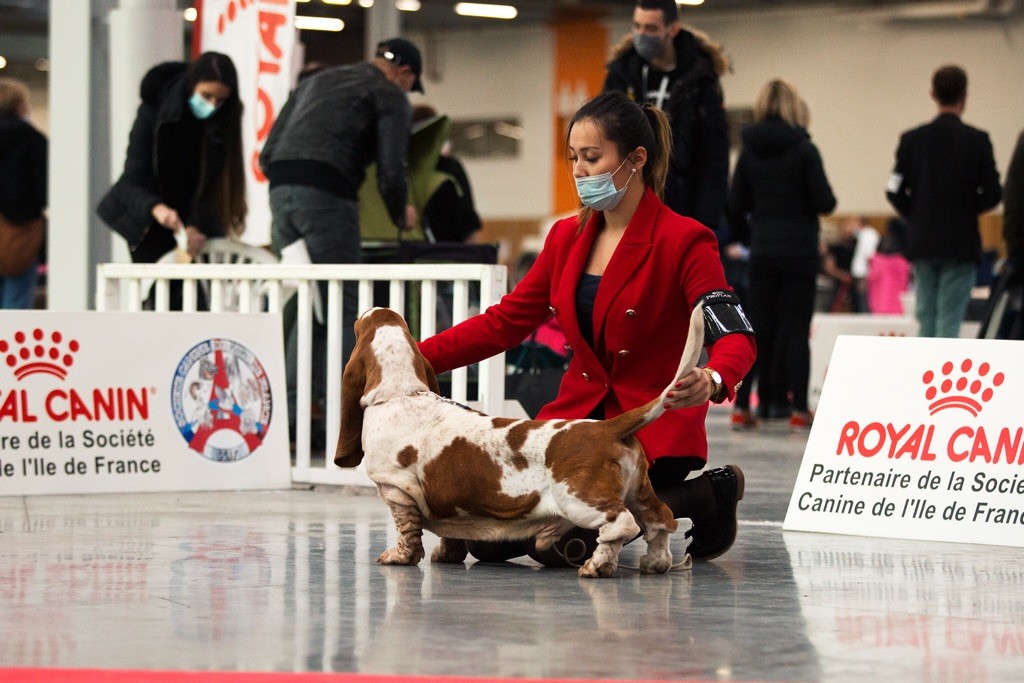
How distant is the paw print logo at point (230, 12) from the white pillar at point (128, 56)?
0.37 m

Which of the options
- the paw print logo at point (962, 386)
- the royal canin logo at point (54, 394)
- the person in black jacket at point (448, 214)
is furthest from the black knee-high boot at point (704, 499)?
the person in black jacket at point (448, 214)

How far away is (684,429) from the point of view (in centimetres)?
380

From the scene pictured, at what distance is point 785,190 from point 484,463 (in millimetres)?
5233

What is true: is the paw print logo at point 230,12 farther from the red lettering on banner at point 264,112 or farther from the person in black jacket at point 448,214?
the person in black jacket at point 448,214

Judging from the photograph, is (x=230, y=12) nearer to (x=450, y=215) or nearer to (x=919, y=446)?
(x=450, y=215)

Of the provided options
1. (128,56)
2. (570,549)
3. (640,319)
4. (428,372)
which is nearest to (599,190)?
(640,319)

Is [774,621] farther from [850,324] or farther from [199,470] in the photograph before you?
[850,324]

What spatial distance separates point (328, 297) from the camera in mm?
5902

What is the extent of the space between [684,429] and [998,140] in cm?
2135

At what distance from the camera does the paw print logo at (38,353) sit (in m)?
5.21

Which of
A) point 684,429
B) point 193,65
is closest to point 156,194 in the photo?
point 193,65

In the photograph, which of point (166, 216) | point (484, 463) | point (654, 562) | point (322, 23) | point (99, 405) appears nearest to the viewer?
point (484, 463)

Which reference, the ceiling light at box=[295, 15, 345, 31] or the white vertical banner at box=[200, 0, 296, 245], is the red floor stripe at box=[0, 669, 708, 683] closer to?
the white vertical banner at box=[200, 0, 296, 245]

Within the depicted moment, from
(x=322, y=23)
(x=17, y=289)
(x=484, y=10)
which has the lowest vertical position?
(x=17, y=289)
